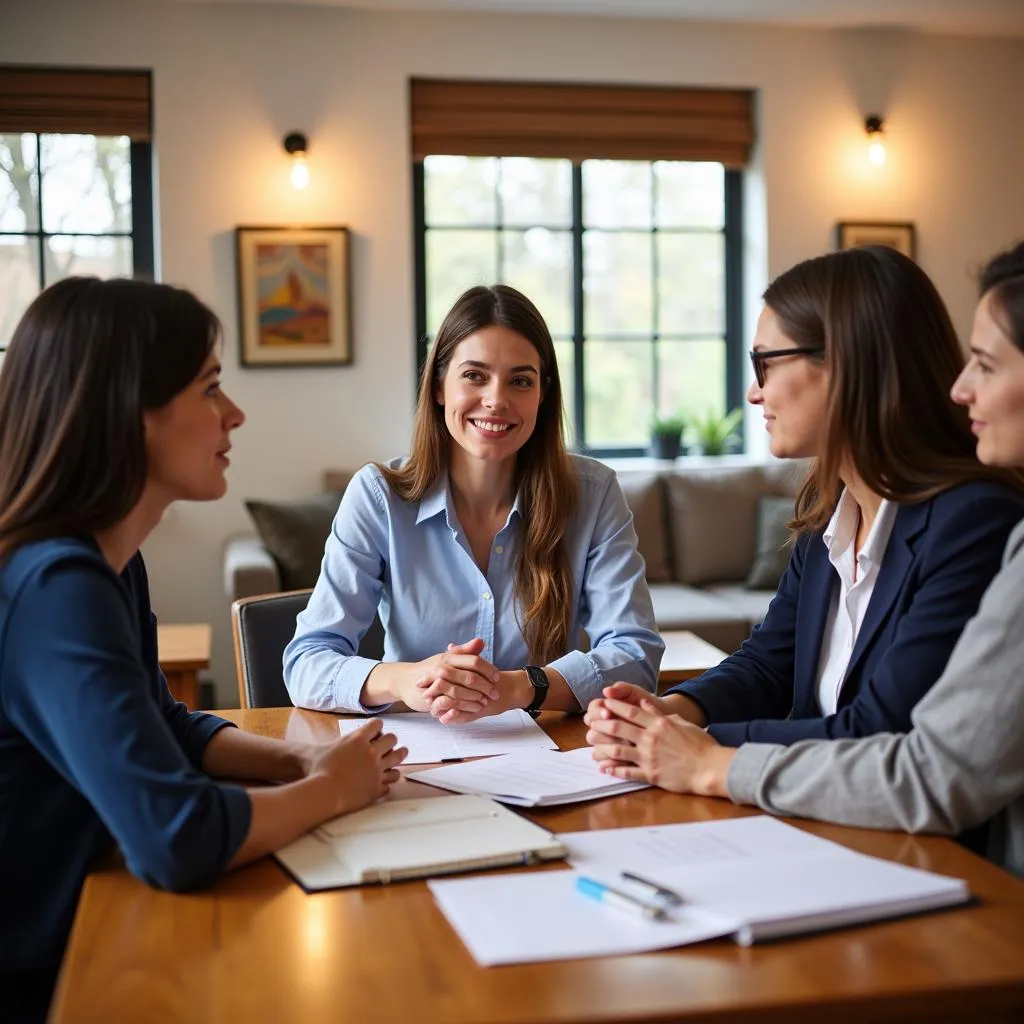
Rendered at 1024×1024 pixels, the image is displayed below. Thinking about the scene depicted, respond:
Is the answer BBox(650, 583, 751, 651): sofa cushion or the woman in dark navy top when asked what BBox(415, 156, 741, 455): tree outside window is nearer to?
BBox(650, 583, 751, 651): sofa cushion

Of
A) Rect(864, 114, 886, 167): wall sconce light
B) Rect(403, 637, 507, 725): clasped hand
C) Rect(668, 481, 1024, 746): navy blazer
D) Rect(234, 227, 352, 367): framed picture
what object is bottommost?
Rect(403, 637, 507, 725): clasped hand

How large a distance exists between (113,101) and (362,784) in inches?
176

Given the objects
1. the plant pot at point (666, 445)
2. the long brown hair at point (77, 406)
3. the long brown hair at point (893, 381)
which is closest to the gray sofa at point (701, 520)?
the plant pot at point (666, 445)

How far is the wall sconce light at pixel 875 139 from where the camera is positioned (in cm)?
582

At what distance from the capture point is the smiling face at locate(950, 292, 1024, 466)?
54.4 inches

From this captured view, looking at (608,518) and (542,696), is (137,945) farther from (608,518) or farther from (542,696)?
(608,518)

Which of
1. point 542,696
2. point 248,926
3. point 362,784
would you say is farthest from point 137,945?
point 542,696

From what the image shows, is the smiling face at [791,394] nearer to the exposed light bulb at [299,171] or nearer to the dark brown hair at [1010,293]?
the dark brown hair at [1010,293]

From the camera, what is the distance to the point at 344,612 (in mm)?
2150

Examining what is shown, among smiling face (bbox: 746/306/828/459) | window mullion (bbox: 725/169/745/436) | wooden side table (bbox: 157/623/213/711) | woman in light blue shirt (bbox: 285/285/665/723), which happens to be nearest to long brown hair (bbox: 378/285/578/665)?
woman in light blue shirt (bbox: 285/285/665/723)

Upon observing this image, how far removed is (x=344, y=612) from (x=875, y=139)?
4.58m

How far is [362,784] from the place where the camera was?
1.40m

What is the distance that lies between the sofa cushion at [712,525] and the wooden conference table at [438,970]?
13.8 ft

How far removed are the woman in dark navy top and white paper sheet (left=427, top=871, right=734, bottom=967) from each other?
239 millimetres
